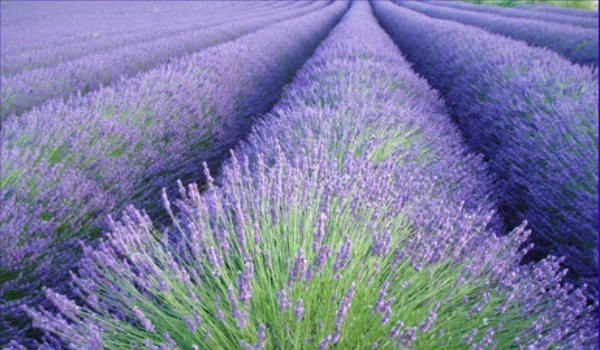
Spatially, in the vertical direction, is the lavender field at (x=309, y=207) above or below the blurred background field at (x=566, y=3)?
below

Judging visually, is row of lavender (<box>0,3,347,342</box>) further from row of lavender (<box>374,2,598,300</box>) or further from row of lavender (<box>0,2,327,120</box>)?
row of lavender (<box>374,2,598,300</box>)

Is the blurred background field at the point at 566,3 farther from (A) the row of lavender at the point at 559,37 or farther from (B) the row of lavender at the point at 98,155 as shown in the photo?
(B) the row of lavender at the point at 98,155

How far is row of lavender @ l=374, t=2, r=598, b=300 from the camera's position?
2369 mm

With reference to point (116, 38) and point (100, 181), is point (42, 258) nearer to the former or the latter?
point (100, 181)

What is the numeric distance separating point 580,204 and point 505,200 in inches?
35.2

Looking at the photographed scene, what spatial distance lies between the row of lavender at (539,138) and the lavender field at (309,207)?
0.02 meters

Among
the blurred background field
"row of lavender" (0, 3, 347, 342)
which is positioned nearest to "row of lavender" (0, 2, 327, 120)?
"row of lavender" (0, 3, 347, 342)

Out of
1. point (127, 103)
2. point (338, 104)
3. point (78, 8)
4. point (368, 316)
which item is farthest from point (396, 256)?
point (78, 8)

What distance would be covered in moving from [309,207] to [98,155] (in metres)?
2.04

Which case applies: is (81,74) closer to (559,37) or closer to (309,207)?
(309,207)

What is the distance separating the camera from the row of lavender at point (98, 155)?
89.6 inches

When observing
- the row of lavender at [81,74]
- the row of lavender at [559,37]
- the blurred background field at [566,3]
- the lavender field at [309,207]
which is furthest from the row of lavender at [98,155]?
the blurred background field at [566,3]

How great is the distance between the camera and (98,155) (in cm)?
301

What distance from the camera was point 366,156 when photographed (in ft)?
7.22
